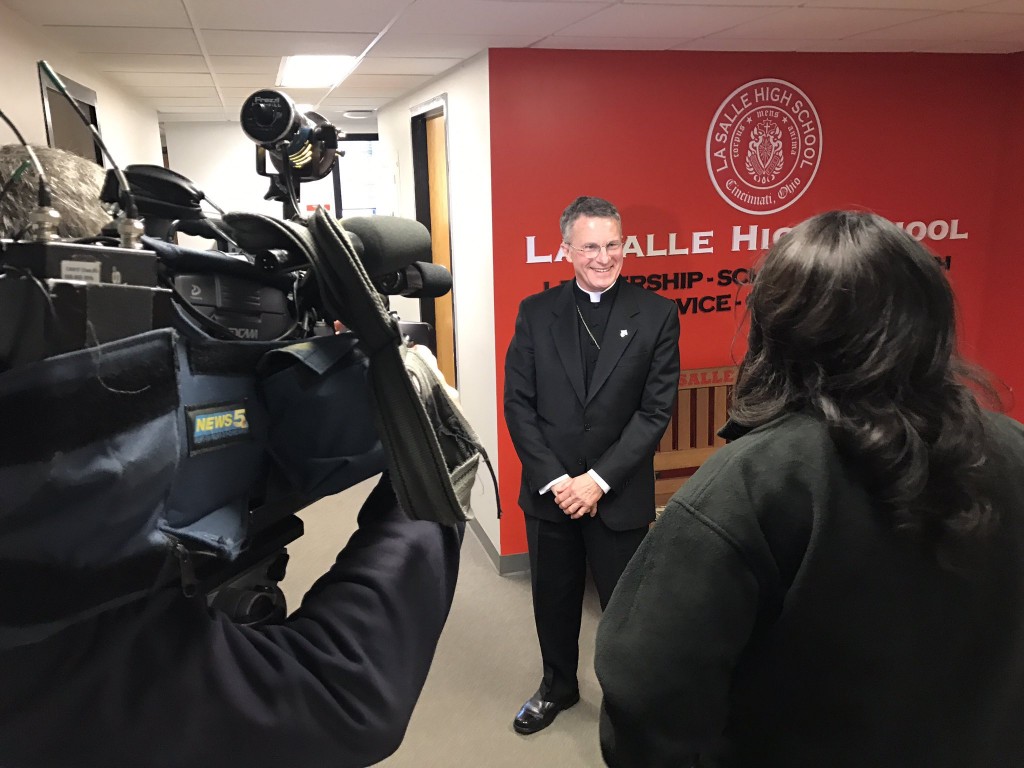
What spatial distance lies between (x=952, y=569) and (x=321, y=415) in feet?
2.48

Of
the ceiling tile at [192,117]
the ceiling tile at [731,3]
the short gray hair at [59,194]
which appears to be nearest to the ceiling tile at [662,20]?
the ceiling tile at [731,3]

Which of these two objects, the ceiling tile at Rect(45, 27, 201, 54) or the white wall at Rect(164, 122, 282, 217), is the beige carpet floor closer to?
the ceiling tile at Rect(45, 27, 201, 54)

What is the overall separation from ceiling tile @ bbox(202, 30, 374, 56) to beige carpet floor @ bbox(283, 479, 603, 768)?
2251 mm

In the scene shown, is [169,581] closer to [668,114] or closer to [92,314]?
[92,314]

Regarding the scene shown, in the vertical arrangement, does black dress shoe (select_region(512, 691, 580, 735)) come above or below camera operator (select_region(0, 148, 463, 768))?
below

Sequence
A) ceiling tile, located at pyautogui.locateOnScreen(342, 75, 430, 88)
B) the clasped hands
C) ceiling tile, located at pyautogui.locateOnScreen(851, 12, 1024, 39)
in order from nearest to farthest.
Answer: the clasped hands < ceiling tile, located at pyautogui.locateOnScreen(851, 12, 1024, 39) < ceiling tile, located at pyautogui.locateOnScreen(342, 75, 430, 88)

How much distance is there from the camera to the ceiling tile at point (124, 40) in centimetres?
275

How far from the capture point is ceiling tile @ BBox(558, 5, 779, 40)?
2414 mm

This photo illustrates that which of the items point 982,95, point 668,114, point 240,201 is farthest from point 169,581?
point 240,201

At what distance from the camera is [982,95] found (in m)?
3.66

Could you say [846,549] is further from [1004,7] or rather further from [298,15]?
[1004,7]

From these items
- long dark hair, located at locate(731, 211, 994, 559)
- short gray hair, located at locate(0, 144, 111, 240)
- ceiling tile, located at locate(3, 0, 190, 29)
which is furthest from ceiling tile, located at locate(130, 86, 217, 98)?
long dark hair, located at locate(731, 211, 994, 559)

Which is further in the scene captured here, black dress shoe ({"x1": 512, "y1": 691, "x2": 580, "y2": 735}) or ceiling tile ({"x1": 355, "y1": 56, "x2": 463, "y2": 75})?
ceiling tile ({"x1": 355, "y1": 56, "x2": 463, "y2": 75})

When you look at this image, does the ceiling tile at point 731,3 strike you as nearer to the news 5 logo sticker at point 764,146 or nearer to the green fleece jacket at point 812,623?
the news 5 logo sticker at point 764,146
